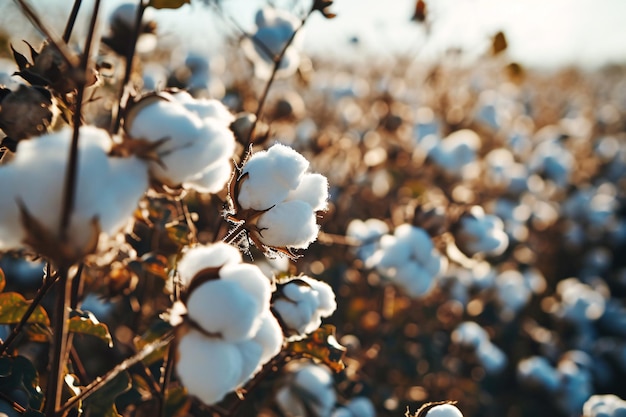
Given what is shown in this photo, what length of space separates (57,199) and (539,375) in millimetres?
2411

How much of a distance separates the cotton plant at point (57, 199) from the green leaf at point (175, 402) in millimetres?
686

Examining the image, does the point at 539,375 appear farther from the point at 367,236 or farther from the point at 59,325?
the point at 59,325

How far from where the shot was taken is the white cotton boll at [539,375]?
2408 mm

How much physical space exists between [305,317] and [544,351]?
8.23ft

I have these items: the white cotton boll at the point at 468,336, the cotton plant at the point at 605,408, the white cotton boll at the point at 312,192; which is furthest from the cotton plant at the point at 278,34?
the white cotton boll at the point at 468,336

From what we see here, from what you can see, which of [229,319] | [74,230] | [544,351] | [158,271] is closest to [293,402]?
[158,271]

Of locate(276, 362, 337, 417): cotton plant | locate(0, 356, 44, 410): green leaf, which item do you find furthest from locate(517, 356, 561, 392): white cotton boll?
locate(0, 356, 44, 410): green leaf

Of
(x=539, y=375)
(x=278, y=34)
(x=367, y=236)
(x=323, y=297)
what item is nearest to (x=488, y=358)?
(x=539, y=375)

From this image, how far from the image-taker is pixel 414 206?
1729 millimetres

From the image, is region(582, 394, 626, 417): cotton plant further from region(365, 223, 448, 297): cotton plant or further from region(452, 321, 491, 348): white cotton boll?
region(452, 321, 491, 348): white cotton boll

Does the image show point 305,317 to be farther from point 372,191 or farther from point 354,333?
point 372,191

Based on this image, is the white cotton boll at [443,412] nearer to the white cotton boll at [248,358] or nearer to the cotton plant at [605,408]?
the white cotton boll at [248,358]

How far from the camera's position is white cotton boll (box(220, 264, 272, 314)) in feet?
1.96

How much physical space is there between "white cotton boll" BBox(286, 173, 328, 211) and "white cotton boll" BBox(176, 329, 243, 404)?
259mm
